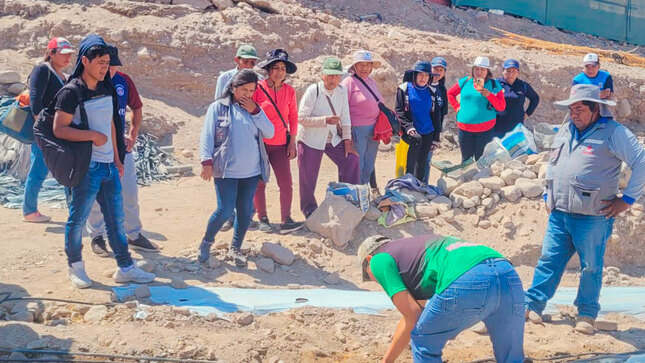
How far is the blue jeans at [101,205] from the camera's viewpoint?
18.2 feet

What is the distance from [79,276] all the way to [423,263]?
118 inches

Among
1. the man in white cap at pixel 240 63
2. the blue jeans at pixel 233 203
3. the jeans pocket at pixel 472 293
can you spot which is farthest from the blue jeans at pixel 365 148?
the jeans pocket at pixel 472 293

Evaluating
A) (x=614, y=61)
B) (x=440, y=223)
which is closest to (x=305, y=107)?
(x=440, y=223)

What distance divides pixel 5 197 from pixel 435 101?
4968mm

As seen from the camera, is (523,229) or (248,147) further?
(523,229)

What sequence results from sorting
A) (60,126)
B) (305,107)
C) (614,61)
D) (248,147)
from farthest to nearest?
1. (614,61)
2. (305,107)
3. (248,147)
4. (60,126)

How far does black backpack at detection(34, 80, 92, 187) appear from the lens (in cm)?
537

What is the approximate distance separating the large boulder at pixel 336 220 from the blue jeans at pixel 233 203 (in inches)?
38.2

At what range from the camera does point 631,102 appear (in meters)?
15.1

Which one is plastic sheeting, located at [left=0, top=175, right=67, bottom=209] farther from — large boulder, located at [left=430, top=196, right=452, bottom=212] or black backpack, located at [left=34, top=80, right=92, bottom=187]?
large boulder, located at [left=430, top=196, right=452, bottom=212]

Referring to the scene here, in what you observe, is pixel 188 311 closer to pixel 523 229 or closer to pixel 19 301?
pixel 19 301

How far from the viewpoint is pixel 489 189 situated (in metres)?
7.79

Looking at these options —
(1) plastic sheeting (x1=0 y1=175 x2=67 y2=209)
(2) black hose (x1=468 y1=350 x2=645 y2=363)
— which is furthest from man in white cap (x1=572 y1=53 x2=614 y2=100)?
(1) plastic sheeting (x1=0 y1=175 x2=67 y2=209)

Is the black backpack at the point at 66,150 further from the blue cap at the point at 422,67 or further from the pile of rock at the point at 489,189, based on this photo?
the blue cap at the point at 422,67
